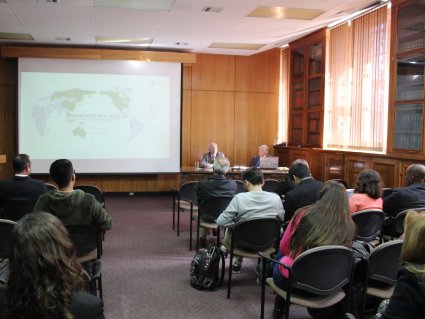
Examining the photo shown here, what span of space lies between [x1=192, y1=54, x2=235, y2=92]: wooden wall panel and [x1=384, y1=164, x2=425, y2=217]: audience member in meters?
6.32

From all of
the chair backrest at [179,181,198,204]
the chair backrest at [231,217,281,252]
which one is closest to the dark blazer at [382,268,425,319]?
the chair backrest at [231,217,281,252]

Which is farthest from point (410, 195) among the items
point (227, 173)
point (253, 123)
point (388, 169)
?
point (253, 123)

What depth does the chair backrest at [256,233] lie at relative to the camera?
11.9 feet

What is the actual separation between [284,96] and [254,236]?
6695 mm

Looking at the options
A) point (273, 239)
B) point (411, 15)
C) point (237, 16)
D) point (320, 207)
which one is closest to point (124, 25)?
point (237, 16)

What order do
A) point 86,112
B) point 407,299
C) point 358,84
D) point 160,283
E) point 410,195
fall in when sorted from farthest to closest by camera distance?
1. point 86,112
2. point 358,84
3. point 160,283
4. point 410,195
5. point 407,299

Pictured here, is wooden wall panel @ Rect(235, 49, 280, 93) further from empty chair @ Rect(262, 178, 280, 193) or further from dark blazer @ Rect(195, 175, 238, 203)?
dark blazer @ Rect(195, 175, 238, 203)

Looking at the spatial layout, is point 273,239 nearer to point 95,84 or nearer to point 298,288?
point 298,288

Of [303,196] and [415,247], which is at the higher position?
[415,247]

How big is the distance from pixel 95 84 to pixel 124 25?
223 centimetres

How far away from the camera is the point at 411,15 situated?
19.0ft

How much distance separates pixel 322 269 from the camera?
2.65 meters

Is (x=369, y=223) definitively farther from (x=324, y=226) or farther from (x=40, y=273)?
(x=40, y=273)

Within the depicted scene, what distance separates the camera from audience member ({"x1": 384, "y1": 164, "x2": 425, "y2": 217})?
4.03 metres
